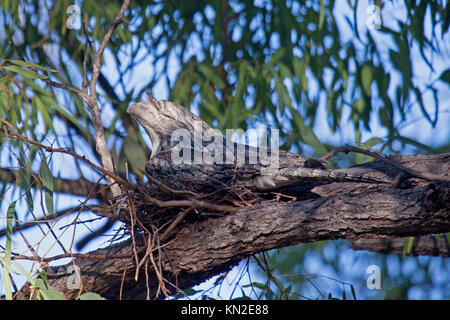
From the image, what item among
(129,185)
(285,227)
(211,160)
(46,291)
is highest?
(211,160)

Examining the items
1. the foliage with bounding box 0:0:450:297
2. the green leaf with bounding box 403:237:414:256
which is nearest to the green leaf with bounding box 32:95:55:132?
the foliage with bounding box 0:0:450:297

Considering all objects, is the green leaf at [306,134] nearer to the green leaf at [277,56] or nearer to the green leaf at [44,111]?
the green leaf at [277,56]

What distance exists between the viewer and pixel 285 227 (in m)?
1.78

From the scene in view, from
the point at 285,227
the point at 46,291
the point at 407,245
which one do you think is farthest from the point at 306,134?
the point at 46,291

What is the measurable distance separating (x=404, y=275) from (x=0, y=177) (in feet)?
9.44

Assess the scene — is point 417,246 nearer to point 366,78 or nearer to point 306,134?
point 306,134

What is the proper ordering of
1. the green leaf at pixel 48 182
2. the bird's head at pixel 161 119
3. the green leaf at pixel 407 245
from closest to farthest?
the green leaf at pixel 48 182 → the bird's head at pixel 161 119 → the green leaf at pixel 407 245

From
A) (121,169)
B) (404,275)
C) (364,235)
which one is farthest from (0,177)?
(404,275)

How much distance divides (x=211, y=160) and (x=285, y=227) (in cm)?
49

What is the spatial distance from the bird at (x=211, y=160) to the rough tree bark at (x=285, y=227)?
11cm

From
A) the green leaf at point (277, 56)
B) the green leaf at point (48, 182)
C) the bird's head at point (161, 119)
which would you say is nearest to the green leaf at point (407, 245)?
the bird's head at point (161, 119)

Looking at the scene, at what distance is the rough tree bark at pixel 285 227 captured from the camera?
5.26 ft

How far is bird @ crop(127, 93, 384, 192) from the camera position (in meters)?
1.96

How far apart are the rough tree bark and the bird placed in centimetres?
11
